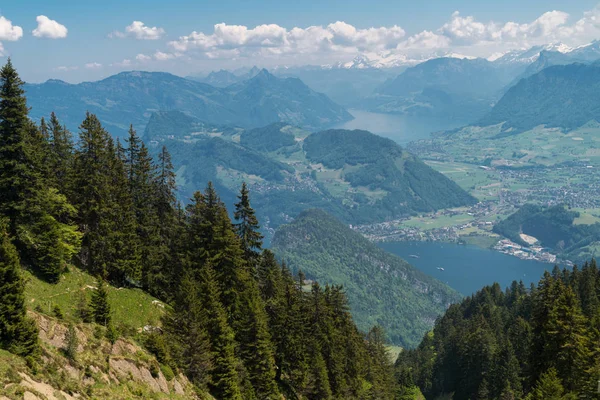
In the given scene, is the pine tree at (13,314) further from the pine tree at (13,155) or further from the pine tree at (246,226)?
the pine tree at (246,226)

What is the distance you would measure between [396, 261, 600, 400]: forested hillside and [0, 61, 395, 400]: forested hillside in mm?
21777

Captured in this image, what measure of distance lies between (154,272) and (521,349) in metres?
60.7

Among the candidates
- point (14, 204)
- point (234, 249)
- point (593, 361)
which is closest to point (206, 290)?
point (234, 249)

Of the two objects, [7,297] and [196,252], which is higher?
[7,297]

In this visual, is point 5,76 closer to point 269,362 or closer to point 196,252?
point 196,252

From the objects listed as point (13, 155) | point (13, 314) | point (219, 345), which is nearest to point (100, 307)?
point (13, 314)

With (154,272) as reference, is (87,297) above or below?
above

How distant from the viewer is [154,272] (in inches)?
1921

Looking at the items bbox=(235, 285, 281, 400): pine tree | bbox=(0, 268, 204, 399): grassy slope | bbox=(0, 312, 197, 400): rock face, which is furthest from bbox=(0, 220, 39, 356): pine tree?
bbox=(235, 285, 281, 400): pine tree

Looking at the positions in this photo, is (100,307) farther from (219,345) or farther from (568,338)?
(568,338)

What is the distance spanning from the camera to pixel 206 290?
4253 cm

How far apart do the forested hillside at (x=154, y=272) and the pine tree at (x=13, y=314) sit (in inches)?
2.2

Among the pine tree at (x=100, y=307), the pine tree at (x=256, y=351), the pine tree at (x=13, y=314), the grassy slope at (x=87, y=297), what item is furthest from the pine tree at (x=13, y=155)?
the pine tree at (x=256, y=351)

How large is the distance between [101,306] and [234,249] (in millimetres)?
16794
